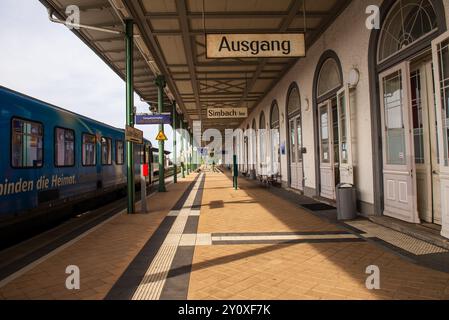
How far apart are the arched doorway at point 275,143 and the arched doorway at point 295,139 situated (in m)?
1.57

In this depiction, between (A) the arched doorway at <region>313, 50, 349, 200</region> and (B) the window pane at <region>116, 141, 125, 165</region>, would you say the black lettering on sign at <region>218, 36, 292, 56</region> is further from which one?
(B) the window pane at <region>116, 141, 125, 165</region>

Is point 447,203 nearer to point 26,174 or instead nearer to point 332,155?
point 332,155

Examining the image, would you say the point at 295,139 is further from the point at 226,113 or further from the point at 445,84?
the point at 445,84

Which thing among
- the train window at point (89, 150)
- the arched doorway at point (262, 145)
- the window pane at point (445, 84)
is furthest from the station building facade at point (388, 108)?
the arched doorway at point (262, 145)

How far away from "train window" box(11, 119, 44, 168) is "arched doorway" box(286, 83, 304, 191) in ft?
24.6

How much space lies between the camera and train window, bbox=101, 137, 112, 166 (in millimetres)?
10141

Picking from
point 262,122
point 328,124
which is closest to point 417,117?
point 328,124

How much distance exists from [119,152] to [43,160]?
5.66m

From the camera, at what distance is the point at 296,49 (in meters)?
5.31

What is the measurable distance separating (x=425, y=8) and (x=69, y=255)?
20.8ft

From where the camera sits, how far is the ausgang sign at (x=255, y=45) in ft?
16.8

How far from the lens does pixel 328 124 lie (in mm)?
8055
